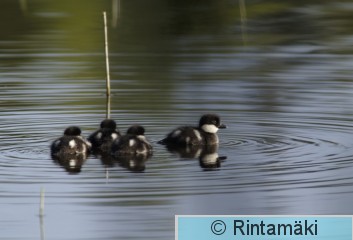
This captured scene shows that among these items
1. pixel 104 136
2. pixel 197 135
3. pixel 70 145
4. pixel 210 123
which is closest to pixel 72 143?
pixel 70 145

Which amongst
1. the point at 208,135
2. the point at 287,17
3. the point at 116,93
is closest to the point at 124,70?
the point at 116,93

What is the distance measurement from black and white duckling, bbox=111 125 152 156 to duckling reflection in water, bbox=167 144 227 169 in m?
0.30

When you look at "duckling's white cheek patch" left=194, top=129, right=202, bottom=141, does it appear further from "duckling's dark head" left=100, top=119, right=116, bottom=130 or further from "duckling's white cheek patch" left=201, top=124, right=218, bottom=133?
"duckling's dark head" left=100, top=119, right=116, bottom=130

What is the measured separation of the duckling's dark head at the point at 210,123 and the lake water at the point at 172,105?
0.21m

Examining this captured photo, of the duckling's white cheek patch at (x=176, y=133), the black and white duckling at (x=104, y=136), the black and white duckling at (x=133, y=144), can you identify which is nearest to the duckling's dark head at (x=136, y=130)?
the black and white duckling at (x=133, y=144)

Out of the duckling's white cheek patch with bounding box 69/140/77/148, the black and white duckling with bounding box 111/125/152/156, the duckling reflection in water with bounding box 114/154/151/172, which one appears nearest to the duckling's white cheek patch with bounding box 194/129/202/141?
the black and white duckling with bounding box 111/125/152/156

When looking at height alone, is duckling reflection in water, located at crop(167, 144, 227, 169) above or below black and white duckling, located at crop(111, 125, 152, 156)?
below

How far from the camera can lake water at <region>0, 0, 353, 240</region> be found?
920cm

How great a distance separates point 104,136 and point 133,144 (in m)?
0.39

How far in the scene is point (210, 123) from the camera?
1213 cm

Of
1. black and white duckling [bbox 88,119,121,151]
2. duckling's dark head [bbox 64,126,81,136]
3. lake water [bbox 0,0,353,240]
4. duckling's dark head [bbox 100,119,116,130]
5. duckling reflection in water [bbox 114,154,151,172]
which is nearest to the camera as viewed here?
lake water [bbox 0,0,353,240]

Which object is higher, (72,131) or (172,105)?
(72,131)

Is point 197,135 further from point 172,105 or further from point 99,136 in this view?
point 172,105

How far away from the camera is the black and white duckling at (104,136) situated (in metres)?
11.6
